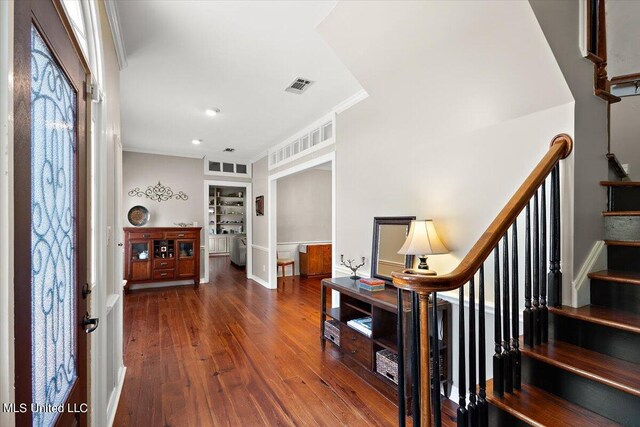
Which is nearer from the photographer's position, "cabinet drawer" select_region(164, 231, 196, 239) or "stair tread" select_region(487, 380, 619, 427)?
"stair tread" select_region(487, 380, 619, 427)

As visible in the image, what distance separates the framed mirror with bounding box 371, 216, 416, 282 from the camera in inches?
107

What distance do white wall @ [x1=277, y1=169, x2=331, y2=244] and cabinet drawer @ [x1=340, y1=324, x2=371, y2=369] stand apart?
418 cm

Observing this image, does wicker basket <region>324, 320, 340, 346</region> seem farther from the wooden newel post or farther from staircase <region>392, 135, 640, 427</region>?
the wooden newel post

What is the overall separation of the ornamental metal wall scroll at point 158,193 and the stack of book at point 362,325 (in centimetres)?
494

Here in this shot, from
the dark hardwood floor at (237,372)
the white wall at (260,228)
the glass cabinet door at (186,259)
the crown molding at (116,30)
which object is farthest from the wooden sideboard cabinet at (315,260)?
the crown molding at (116,30)

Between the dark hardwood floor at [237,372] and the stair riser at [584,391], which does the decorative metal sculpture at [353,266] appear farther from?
the stair riser at [584,391]

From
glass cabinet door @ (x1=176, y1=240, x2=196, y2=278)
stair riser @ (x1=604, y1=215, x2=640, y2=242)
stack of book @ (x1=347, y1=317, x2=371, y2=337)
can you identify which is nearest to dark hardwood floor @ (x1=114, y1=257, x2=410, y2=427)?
stack of book @ (x1=347, y1=317, x2=371, y2=337)

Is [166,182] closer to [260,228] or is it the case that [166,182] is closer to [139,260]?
[139,260]

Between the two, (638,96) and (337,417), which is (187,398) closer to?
(337,417)

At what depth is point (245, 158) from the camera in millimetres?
6754

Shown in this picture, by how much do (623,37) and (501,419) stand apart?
3340 millimetres

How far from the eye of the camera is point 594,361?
1.39m

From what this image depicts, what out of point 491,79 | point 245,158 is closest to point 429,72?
point 491,79

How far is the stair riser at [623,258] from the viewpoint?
1.73 meters
